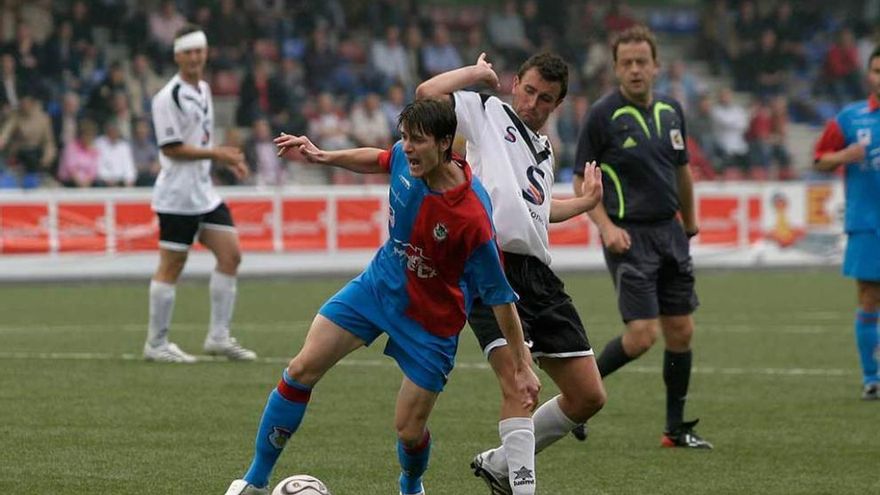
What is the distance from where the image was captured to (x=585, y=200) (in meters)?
7.39

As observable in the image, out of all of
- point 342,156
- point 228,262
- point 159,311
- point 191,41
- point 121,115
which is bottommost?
point 159,311

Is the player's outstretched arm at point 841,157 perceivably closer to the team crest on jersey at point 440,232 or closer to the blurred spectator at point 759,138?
the team crest on jersey at point 440,232

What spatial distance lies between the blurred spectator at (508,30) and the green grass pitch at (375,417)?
14.8m

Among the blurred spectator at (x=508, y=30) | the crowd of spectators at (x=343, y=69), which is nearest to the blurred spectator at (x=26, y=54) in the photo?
the crowd of spectators at (x=343, y=69)

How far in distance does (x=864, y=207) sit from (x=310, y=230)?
12406 millimetres

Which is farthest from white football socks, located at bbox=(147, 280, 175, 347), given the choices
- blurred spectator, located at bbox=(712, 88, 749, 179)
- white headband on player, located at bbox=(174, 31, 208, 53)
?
blurred spectator, located at bbox=(712, 88, 749, 179)

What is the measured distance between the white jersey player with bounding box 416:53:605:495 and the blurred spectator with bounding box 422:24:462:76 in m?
21.7

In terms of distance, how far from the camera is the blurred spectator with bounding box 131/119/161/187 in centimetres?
2323

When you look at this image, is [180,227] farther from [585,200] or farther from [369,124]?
[369,124]

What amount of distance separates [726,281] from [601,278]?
172cm

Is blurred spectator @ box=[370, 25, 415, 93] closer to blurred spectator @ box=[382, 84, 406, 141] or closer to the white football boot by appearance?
blurred spectator @ box=[382, 84, 406, 141]

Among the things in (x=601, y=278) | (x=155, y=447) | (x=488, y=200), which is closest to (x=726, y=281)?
(x=601, y=278)

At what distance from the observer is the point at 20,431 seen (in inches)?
360

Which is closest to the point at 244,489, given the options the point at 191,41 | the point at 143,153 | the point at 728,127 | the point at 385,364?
the point at 385,364
